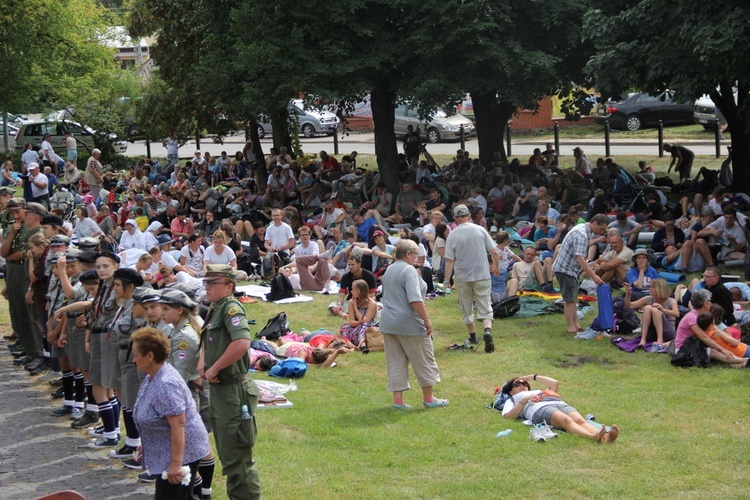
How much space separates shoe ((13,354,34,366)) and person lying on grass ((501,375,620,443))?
642 cm

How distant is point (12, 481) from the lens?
336 inches

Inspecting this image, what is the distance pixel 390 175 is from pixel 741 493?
1742 cm

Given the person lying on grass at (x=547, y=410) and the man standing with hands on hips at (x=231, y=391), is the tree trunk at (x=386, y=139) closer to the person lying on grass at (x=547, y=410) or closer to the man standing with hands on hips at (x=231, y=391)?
the person lying on grass at (x=547, y=410)

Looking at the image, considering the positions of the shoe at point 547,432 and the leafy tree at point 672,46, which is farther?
the leafy tree at point 672,46

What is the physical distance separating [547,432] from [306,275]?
887cm

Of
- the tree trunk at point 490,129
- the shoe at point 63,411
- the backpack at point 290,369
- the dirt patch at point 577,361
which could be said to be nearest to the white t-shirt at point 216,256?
the backpack at point 290,369

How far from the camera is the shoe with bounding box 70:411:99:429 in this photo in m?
10.1

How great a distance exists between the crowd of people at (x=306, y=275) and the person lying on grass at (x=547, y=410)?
0.07ft

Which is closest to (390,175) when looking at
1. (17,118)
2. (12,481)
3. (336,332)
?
(336,332)

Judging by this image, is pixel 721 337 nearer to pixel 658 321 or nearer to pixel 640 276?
pixel 658 321

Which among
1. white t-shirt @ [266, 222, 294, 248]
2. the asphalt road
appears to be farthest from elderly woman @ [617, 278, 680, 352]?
the asphalt road

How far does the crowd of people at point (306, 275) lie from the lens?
Answer: 7.13m

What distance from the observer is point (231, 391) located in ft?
23.2

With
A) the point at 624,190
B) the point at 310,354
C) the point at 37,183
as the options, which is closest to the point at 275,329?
the point at 310,354
